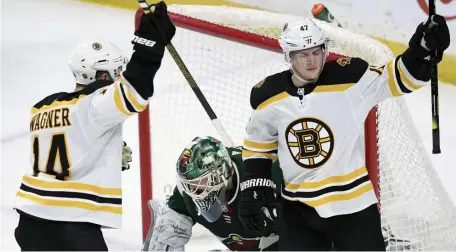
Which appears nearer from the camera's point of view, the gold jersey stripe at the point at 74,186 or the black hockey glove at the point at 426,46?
the black hockey glove at the point at 426,46

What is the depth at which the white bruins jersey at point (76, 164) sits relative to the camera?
108 inches

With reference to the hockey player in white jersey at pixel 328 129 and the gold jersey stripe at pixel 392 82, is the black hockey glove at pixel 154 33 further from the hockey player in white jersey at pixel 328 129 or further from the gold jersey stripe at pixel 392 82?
the gold jersey stripe at pixel 392 82

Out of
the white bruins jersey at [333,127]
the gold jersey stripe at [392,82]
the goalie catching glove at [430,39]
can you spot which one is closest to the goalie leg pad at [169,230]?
the white bruins jersey at [333,127]

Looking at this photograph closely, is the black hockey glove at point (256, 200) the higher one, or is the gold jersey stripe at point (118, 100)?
the gold jersey stripe at point (118, 100)

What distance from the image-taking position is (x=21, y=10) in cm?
636

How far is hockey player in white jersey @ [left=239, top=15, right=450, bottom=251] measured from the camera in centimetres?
261

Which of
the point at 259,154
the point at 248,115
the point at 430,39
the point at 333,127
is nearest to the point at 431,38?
the point at 430,39

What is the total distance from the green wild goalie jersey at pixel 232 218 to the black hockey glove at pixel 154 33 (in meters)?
0.55

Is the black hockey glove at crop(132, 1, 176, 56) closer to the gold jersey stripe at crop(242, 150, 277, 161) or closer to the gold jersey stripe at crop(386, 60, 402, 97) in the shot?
the gold jersey stripe at crop(242, 150, 277, 161)

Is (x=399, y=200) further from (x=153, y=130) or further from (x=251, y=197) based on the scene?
(x=153, y=130)

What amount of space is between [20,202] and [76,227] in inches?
7.3

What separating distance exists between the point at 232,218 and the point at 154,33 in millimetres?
692

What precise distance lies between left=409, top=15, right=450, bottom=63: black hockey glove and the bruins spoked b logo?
0.31 m

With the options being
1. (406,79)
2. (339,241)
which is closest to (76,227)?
(339,241)
